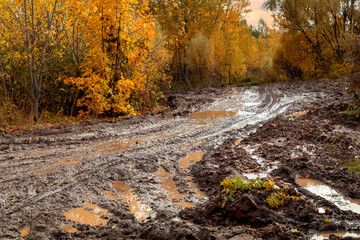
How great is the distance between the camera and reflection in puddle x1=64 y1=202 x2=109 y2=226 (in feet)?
12.7

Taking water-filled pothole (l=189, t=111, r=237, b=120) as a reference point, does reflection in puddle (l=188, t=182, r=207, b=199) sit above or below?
below

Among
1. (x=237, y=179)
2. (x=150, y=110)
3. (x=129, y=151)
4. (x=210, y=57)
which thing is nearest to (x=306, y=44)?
(x=210, y=57)

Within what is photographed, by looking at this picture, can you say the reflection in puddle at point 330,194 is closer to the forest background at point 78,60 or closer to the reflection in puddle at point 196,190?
the reflection in puddle at point 196,190

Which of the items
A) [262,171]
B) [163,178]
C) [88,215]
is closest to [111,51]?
[163,178]

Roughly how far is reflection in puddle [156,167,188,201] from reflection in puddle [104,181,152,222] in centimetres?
49

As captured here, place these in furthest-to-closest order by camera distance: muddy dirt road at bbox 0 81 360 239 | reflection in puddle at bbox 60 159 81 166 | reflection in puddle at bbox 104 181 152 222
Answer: reflection in puddle at bbox 60 159 81 166
reflection in puddle at bbox 104 181 152 222
muddy dirt road at bbox 0 81 360 239

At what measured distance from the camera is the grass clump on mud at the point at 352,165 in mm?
4867

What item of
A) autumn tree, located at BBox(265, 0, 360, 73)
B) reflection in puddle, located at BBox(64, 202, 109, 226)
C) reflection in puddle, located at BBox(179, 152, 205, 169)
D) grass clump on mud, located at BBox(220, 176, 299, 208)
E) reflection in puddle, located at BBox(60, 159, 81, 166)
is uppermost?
autumn tree, located at BBox(265, 0, 360, 73)

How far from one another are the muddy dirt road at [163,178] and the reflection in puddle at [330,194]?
4cm

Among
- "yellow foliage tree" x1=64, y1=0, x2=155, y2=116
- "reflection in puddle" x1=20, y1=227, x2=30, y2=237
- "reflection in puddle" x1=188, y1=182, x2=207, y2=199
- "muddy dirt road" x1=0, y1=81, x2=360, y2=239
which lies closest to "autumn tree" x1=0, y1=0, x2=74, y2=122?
"yellow foliage tree" x1=64, y1=0, x2=155, y2=116

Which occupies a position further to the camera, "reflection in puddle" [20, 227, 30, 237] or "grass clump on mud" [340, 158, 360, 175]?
"grass clump on mud" [340, 158, 360, 175]

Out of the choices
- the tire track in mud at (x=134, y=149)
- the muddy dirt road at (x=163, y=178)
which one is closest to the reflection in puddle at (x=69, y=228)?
the muddy dirt road at (x=163, y=178)

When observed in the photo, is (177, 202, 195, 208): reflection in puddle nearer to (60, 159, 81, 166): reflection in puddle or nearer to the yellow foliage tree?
(60, 159, 81, 166): reflection in puddle

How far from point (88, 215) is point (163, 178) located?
171 centimetres
